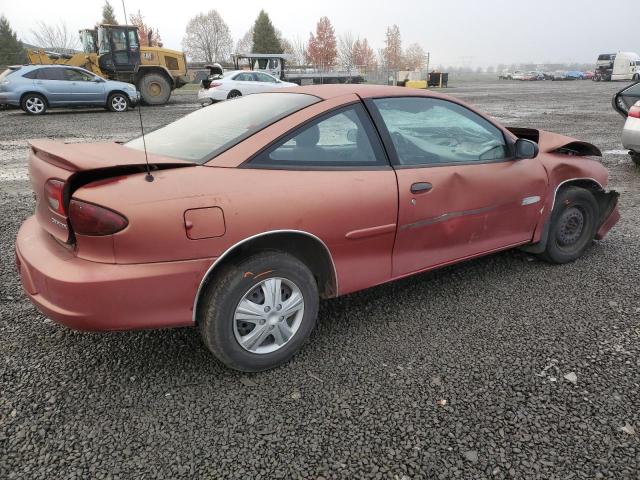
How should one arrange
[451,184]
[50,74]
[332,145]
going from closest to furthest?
1. [332,145]
2. [451,184]
3. [50,74]

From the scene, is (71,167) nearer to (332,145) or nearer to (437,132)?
(332,145)

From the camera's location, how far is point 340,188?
2.58m

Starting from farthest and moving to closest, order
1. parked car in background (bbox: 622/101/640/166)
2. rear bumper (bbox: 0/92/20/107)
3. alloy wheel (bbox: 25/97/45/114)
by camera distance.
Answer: alloy wheel (bbox: 25/97/45/114) < rear bumper (bbox: 0/92/20/107) < parked car in background (bbox: 622/101/640/166)

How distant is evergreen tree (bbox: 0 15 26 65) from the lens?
156ft

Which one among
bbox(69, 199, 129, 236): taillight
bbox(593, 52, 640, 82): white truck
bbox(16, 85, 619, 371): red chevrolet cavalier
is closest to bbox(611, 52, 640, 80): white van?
bbox(593, 52, 640, 82): white truck

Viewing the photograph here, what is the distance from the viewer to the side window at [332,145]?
2521mm

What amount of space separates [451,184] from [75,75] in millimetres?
15980

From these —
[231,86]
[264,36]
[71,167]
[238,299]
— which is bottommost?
[231,86]

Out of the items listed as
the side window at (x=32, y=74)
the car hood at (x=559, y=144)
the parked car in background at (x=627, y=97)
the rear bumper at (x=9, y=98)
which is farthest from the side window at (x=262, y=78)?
the car hood at (x=559, y=144)

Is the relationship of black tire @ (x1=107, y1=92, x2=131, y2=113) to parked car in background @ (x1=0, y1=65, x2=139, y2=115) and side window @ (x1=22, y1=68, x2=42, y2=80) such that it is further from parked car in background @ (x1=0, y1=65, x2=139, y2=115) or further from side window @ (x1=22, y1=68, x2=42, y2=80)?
side window @ (x1=22, y1=68, x2=42, y2=80)

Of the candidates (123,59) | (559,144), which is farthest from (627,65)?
(559,144)

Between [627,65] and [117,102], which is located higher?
[627,65]

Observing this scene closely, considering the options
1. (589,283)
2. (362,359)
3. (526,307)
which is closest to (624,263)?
(589,283)

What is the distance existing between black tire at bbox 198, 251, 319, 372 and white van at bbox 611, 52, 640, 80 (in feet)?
182
